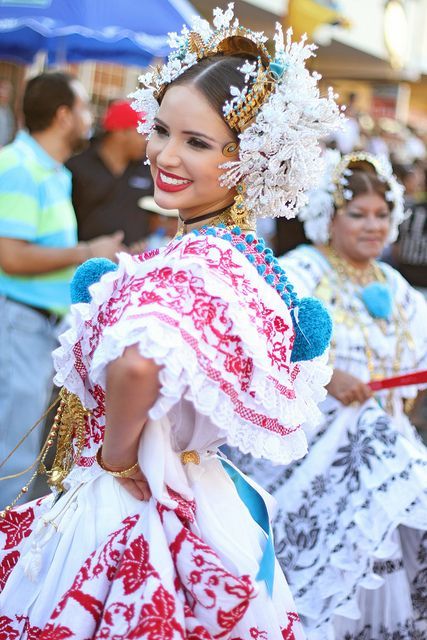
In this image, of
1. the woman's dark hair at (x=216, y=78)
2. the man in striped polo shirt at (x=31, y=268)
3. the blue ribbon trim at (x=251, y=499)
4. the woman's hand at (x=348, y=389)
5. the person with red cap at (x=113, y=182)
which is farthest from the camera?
the person with red cap at (x=113, y=182)

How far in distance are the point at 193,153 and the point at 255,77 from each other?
9.6 inches

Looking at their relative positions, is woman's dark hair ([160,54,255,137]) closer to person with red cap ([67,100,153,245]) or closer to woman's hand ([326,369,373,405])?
woman's hand ([326,369,373,405])

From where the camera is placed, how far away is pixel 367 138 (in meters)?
12.8

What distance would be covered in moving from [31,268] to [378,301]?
1.51 meters

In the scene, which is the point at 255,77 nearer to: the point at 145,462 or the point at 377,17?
the point at 145,462

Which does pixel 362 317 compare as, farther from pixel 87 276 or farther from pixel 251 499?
pixel 87 276

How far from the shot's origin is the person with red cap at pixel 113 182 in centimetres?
616

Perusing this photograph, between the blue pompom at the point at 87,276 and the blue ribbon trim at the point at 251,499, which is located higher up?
the blue pompom at the point at 87,276

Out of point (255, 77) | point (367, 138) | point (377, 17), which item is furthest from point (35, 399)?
point (377, 17)

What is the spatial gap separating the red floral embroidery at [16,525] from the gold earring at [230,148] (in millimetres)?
975

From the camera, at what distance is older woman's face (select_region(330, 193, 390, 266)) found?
4012 millimetres

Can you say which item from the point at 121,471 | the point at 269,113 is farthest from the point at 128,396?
the point at 269,113

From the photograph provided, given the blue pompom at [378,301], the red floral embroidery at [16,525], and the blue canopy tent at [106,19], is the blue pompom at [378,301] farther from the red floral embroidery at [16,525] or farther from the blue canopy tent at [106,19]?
the blue canopy tent at [106,19]

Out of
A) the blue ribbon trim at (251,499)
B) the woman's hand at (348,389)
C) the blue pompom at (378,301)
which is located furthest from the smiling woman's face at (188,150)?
the blue pompom at (378,301)
